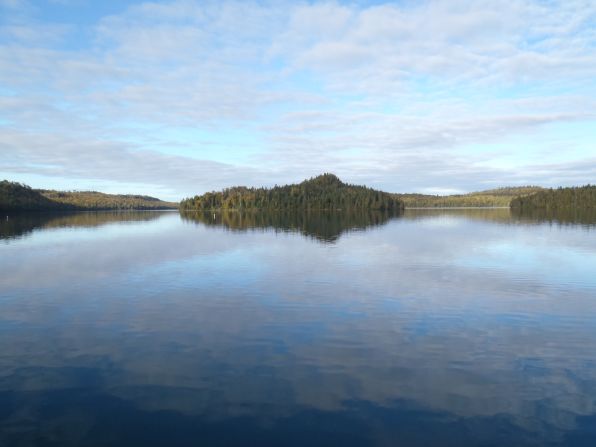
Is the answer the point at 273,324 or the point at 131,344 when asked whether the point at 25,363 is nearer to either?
the point at 131,344

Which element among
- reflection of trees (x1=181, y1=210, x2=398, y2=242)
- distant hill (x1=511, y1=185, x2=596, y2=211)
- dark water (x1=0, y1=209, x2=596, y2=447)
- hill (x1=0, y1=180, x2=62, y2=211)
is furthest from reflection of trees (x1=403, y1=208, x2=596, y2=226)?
hill (x1=0, y1=180, x2=62, y2=211)

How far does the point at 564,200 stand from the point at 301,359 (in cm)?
21306

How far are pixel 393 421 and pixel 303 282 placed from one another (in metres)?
15.6

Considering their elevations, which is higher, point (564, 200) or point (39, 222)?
point (564, 200)

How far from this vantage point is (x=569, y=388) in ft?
35.5

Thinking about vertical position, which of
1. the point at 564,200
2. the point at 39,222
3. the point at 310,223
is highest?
the point at 564,200

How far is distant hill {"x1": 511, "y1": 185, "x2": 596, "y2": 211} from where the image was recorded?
18171cm

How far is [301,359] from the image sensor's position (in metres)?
12.8

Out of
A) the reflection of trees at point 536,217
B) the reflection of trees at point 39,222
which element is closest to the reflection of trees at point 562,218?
the reflection of trees at point 536,217

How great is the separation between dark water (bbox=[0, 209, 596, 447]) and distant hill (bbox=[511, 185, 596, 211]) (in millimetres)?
185522

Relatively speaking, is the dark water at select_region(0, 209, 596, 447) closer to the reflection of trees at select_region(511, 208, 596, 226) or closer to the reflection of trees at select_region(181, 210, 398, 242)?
the reflection of trees at select_region(181, 210, 398, 242)

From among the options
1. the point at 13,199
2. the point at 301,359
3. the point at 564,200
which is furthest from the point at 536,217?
the point at 13,199

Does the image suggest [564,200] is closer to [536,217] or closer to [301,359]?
[536,217]

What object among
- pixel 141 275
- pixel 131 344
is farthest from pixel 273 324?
pixel 141 275
